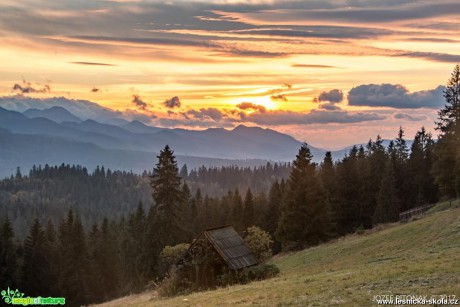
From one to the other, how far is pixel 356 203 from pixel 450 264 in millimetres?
69507

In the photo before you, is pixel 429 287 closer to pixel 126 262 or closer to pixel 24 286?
pixel 24 286

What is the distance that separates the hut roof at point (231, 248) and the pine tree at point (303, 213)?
28.0 metres

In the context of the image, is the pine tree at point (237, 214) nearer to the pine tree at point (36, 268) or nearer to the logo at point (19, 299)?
the pine tree at point (36, 268)

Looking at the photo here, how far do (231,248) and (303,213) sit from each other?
101ft

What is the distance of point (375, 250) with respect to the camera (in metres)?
39.3

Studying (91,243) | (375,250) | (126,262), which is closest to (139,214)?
(126,262)

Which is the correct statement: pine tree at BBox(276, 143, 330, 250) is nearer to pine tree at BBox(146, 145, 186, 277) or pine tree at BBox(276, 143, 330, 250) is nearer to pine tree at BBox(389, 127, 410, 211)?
pine tree at BBox(146, 145, 186, 277)

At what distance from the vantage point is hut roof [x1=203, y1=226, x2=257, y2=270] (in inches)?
1470

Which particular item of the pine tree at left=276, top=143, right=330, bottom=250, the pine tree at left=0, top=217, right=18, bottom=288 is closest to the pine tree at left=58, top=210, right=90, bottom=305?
the pine tree at left=0, top=217, right=18, bottom=288

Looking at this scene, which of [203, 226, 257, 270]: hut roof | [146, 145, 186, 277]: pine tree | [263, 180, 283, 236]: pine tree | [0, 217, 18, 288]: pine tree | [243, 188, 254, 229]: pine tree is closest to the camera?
[203, 226, 257, 270]: hut roof

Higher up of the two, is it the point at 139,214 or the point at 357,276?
the point at 357,276

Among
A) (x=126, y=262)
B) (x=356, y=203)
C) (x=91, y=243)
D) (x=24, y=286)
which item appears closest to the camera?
(x=24, y=286)

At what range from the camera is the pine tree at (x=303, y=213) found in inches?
2645

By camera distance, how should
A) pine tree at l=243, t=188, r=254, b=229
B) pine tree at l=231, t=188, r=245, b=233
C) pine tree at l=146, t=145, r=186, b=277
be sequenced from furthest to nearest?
pine tree at l=243, t=188, r=254, b=229
pine tree at l=231, t=188, r=245, b=233
pine tree at l=146, t=145, r=186, b=277
